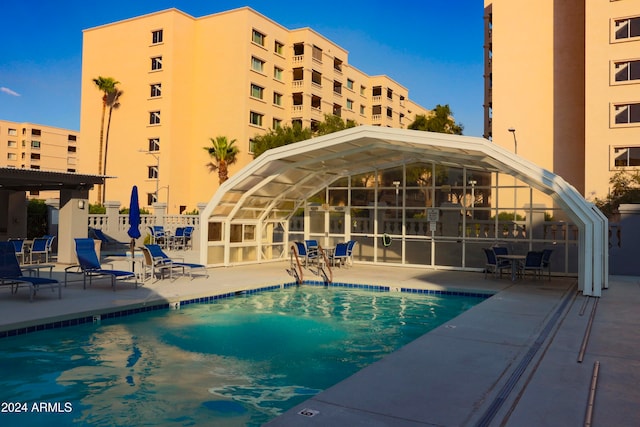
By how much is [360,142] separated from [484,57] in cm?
3773

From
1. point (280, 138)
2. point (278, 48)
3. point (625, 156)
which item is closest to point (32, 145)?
point (278, 48)

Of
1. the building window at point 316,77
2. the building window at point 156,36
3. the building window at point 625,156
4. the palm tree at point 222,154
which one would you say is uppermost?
the building window at point 156,36

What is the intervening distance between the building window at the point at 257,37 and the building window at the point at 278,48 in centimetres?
163

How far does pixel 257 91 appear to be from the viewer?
41.7 m

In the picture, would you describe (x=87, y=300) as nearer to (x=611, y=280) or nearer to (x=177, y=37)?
(x=611, y=280)

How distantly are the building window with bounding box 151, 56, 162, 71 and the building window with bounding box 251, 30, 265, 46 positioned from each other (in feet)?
24.9

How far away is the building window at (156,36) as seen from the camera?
40.8 metres

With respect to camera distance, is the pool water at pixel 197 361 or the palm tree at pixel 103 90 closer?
the pool water at pixel 197 361

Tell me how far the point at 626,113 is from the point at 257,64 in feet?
87.1

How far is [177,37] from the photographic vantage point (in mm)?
40344

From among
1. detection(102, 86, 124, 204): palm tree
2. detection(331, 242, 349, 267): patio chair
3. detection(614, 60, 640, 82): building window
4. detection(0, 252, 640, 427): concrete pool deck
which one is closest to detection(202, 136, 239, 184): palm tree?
detection(102, 86, 124, 204): palm tree

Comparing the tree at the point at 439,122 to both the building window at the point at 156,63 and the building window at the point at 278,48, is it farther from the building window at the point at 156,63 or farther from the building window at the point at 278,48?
the building window at the point at 156,63

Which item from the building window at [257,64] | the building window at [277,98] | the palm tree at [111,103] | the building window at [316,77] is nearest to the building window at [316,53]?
the building window at [316,77]

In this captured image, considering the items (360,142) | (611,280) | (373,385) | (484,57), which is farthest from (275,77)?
(373,385)
